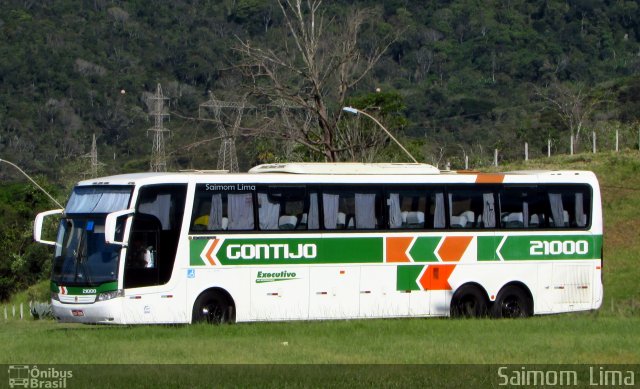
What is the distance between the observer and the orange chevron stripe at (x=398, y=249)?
23422 millimetres

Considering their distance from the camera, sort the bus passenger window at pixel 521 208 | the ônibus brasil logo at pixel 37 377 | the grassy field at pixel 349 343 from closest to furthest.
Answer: the ônibus brasil logo at pixel 37 377
the grassy field at pixel 349 343
the bus passenger window at pixel 521 208

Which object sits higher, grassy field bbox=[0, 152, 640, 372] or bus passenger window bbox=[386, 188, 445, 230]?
bus passenger window bbox=[386, 188, 445, 230]

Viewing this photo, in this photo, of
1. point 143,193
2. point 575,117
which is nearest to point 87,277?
point 143,193

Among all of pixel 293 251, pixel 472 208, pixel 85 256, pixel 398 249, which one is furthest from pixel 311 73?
pixel 85 256

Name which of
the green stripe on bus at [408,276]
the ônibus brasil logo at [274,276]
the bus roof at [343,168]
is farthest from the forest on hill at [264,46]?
the ônibus brasil logo at [274,276]

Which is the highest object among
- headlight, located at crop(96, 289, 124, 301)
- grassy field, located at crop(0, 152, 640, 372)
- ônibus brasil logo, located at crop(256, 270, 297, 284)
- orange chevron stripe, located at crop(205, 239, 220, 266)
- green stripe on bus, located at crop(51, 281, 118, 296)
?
orange chevron stripe, located at crop(205, 239, 220, 266)

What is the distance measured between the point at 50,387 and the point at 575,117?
74.9m

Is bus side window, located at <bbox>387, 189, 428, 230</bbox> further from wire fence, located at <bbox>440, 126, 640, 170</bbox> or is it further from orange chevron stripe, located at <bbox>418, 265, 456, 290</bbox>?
wire fence, located at <bbox>440, 126, 640, 170</bbox>

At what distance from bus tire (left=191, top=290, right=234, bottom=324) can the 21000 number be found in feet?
20.6

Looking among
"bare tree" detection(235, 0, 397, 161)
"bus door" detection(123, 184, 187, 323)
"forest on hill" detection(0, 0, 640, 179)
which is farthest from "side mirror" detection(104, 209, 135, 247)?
"forest on hill" detection(0, 0, 640, 179)

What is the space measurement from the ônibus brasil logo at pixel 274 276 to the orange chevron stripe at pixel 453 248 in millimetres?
3044

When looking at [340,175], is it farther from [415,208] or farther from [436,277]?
[436,277]

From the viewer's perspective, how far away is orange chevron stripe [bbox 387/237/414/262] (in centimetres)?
2342

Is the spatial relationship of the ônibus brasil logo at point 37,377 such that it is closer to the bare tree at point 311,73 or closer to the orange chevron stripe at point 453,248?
the orange chevron stripe at point 453,248
